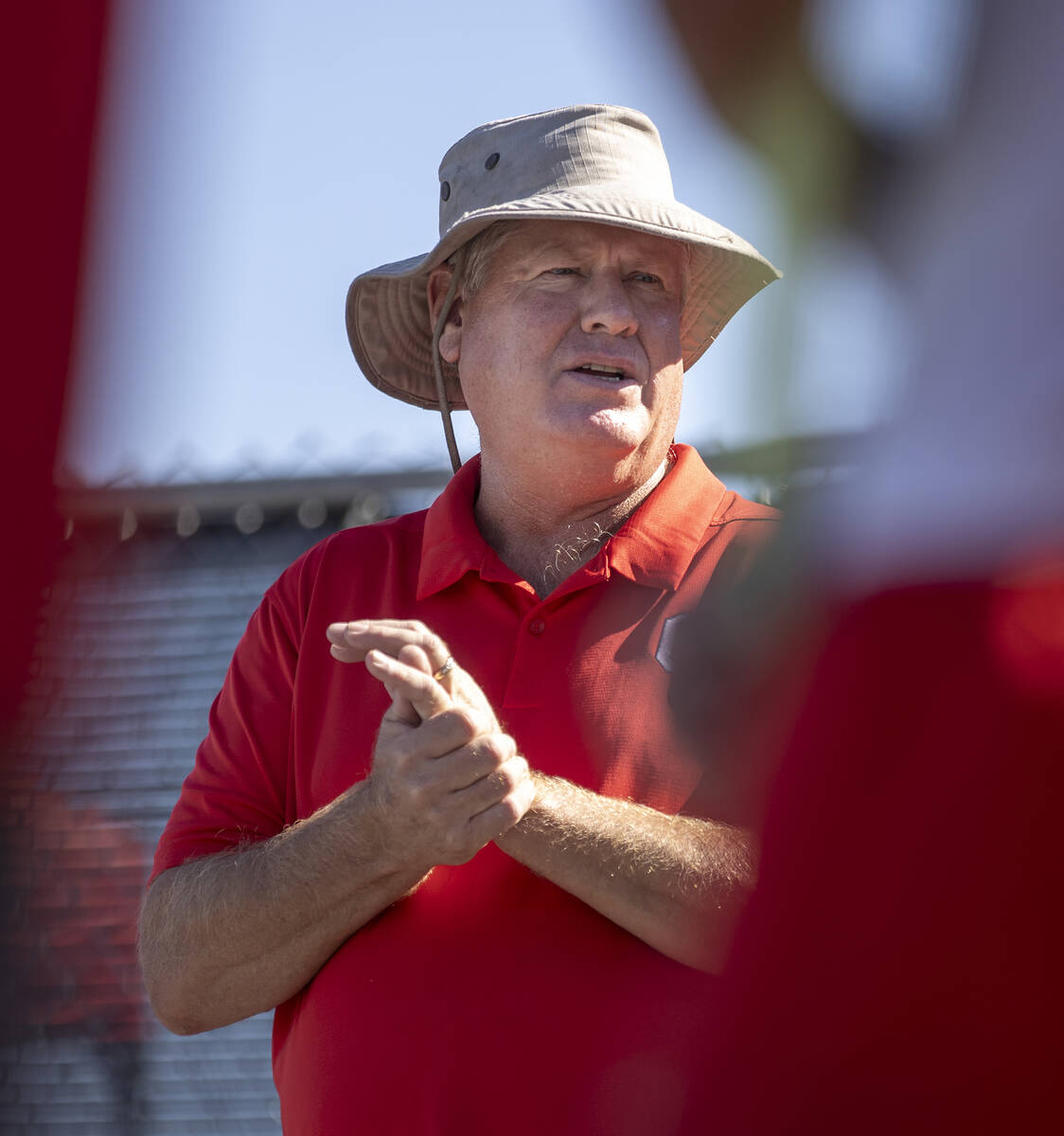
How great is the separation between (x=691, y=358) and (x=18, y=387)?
1.89 m

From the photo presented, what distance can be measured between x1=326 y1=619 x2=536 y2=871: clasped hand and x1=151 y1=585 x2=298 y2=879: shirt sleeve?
436 millimetres

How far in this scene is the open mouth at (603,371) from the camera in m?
2.17

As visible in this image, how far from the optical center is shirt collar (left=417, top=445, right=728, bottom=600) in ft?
6.70

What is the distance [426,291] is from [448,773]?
1.20 metres

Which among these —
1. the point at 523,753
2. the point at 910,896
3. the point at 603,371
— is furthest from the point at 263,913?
the point at 910,896

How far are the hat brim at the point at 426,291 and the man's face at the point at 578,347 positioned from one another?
45 mm

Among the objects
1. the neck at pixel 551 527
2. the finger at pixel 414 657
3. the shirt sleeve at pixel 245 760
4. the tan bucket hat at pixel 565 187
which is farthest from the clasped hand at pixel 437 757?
the tan bucket hat at pixel 565 187

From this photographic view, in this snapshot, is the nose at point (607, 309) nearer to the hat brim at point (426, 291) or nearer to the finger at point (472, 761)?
the hat brim at point (426, 291)

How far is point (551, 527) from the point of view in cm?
226

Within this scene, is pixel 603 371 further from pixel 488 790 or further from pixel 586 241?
pixel 488 790

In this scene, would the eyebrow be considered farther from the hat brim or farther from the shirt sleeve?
the shirt sleeve

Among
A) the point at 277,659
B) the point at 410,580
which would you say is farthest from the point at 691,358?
the point at 277,659

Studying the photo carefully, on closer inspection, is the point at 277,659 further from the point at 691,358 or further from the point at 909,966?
the point at 909,966

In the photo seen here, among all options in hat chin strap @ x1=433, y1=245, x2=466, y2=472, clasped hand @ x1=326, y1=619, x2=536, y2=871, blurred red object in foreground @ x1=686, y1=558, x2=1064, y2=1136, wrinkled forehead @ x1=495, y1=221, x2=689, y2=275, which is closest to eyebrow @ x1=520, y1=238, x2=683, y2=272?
wrinkled forehead @ x1=495, y1=221, x2=689, y2=275
